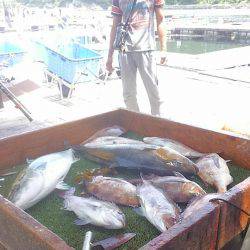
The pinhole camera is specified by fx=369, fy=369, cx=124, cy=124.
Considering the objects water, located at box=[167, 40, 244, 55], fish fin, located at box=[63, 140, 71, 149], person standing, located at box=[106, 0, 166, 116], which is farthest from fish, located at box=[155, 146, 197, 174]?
water, located at box=[167, 40, 244, 55]

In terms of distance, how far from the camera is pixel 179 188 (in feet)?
8.57

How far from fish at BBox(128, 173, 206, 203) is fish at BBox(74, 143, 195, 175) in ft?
0.76

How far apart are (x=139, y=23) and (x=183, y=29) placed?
3187cm

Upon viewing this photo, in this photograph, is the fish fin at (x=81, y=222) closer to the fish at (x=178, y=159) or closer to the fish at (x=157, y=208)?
the fish at (x=157, y=208)

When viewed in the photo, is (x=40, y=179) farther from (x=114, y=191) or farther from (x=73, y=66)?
(x=73, y=66)

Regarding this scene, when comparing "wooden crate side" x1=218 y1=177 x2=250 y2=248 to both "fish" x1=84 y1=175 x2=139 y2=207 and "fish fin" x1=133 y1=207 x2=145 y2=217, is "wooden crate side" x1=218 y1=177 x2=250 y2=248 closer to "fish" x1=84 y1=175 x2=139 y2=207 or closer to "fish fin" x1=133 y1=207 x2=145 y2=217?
"fish fin" x1=133 y1=207 x2=145 y2=217

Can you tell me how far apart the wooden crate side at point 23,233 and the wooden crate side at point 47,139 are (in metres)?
1.17

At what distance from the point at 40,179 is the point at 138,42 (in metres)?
3.46

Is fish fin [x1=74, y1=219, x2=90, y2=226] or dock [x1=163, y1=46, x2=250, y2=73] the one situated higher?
fish fin [x1=74, y1=219, x2=90, y2=226]

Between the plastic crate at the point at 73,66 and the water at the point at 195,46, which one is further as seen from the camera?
the water at the point at 195,46

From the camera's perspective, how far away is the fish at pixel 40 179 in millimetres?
2633

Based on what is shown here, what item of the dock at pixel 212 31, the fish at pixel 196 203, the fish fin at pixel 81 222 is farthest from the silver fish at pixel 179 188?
the dock at pixel 212 31

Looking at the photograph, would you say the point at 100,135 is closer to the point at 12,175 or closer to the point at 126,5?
the point at 12,175

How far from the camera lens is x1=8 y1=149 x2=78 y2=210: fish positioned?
2.63 meters
